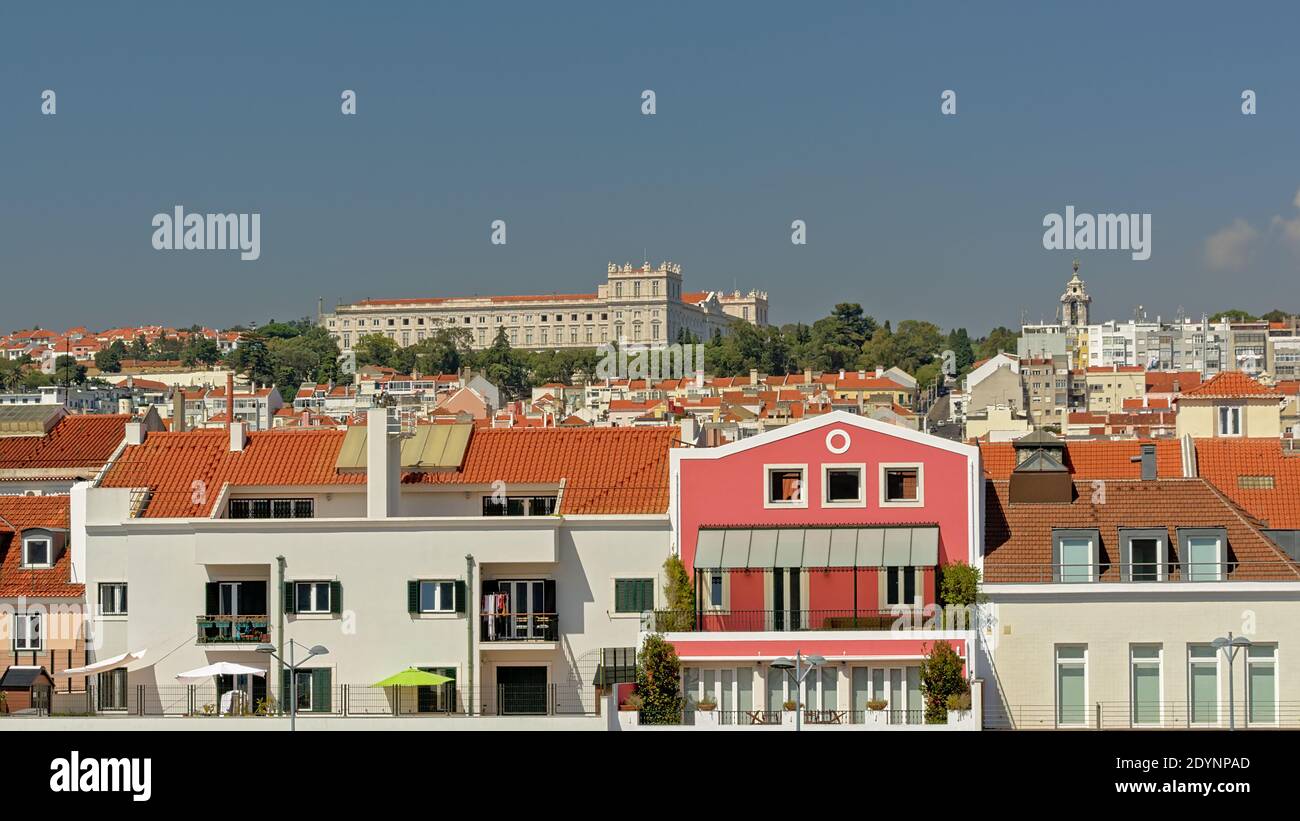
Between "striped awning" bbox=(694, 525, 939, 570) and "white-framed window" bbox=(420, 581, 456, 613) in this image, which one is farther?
"white-framed window" bbox=(420, 581, 456, 613)

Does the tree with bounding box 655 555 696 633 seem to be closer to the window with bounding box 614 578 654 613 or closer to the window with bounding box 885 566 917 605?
the window with bounding box 614 578 654 613

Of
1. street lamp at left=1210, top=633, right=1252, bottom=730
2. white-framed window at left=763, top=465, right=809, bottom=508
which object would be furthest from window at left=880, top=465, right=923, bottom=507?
street lamp at left=1210, top=633, right=1252, bottom=730

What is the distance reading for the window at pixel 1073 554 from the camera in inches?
1133

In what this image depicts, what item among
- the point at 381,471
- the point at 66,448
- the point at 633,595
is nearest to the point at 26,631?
the point at 381,471

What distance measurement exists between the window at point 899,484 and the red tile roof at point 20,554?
1368 cm

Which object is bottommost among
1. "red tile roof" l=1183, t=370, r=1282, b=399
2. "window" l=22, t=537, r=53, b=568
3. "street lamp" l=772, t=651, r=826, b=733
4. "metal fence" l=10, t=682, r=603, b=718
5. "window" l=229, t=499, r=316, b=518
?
"metal fence" l=10, t=682, r=603, b=718

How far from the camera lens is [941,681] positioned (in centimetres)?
2755

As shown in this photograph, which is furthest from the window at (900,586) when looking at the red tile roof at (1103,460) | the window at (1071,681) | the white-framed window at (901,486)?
the red tile roof at (1103,460)

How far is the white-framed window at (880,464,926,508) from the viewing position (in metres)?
30.2

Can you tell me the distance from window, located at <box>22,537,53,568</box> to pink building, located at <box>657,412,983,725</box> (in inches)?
453

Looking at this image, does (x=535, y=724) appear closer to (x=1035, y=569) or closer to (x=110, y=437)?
(x=1035, y=569)
